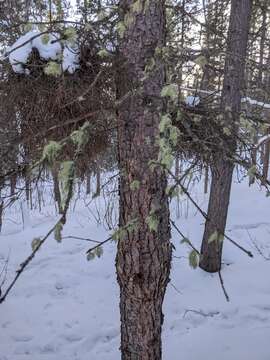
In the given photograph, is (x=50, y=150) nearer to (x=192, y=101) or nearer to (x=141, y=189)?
(x=141, y=189)

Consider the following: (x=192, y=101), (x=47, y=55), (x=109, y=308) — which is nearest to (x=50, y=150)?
(x=47, y=55)

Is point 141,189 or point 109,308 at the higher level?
point 141,189

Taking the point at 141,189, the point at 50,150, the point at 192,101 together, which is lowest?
the point at 141,189

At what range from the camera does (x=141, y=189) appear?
8.16ft

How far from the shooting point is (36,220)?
29.6 ft

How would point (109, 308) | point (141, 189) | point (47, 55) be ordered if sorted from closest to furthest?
1. point (47, 55)
2. point (141, 189)
3. point (109, 308)

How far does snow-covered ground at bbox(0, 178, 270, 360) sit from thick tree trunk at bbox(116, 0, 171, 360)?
5.90ft

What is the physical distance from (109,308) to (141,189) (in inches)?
127

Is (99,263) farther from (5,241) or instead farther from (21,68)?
(21,68)

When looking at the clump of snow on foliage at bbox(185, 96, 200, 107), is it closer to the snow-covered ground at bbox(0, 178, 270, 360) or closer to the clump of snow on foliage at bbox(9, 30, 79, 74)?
the clump of snow on foliage at bbox(9, 30, 79, 74)

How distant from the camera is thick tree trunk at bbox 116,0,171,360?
2.32 m

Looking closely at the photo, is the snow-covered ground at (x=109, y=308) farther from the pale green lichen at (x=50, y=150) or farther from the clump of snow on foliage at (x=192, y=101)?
the pale green lichen at (x=50, y=150)

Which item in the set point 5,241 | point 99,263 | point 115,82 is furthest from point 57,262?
point 115,82

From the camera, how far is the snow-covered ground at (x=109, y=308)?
14.6ft
